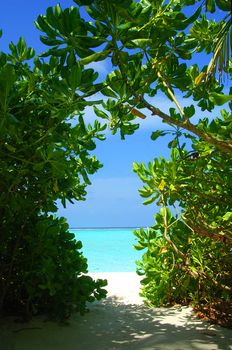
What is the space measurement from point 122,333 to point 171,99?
5.10ft

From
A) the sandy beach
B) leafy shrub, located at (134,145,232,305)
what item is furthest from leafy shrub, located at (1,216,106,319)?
leafy shrub, located at (134,145,232,305)

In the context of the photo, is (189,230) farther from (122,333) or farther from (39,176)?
(39,176)

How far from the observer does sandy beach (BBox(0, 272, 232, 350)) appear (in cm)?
220

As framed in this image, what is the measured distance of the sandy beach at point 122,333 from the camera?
7.23ft

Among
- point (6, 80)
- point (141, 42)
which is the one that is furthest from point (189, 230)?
point (6, 80)

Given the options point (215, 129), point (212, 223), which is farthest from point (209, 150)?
point (212, 223)

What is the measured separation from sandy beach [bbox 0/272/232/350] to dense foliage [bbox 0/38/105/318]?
168 millimetres

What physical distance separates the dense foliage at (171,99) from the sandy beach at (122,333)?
0.35 metres

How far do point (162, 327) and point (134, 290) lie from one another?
76.9 inches

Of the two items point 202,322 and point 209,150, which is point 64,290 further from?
point 209,150

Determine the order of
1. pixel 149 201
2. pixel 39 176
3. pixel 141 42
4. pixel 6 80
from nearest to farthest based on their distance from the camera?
1. pixel 6 80
2. pixel 141 42
3. pixel 39 176
4. pixel 149 201

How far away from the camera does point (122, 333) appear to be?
2.49 meters

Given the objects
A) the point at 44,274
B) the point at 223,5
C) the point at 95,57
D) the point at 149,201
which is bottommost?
the point at 44,274

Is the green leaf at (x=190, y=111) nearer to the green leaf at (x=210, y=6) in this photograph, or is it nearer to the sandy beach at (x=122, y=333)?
the green leaf at (x=210, y=6)
